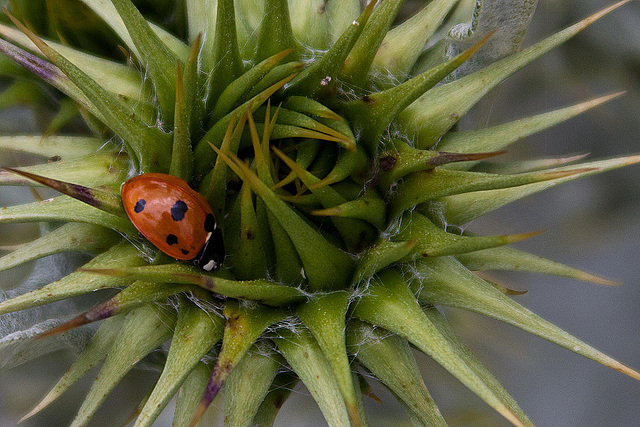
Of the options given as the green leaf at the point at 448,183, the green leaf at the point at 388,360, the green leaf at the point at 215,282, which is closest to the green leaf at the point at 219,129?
the green leaf at the point at 215,282

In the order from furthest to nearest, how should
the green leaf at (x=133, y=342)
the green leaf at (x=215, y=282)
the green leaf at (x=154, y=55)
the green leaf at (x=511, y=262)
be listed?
the green leaf at (x=511, y=262), the green leaf at (x=133, y=342), the green leaf at (x=154, y=55), the green leaf at (x=215, y=282)

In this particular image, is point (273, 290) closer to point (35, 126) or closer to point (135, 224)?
point (135, 224)

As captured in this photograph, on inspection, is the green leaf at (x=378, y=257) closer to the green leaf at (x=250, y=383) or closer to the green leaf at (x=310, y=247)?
the green leaf at (x=310, y=247)

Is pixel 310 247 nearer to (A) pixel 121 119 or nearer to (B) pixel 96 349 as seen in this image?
(A) pixel 121 119

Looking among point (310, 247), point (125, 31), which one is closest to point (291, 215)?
point (310, 247)

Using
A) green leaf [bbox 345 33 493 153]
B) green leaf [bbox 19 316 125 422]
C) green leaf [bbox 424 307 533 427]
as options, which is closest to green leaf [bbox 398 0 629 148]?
green leaf [bbox 345 33 493 153]

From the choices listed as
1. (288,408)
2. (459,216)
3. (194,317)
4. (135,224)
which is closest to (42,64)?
(135,224)
